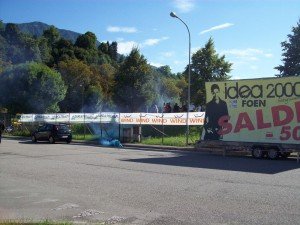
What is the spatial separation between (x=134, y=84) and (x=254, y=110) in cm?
3505

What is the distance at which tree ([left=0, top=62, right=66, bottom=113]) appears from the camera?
170ft

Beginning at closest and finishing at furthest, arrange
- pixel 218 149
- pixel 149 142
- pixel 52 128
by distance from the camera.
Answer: pixel 218 149 < pixel 149 142 < pixel 52 128

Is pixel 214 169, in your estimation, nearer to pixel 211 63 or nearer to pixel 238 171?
pixel 238 171

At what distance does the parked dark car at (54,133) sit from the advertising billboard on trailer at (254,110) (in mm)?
12022

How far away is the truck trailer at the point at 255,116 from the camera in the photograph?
62.7ft

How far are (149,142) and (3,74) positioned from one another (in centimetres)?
3268

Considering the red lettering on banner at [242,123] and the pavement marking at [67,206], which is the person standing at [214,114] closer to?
the red lettering on banner at [242,123]

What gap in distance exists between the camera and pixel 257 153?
19.8 m

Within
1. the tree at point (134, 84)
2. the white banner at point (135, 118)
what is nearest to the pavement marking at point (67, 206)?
the white banner at point (135, 118)

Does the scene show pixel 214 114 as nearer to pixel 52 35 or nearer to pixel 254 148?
pixel 254 148

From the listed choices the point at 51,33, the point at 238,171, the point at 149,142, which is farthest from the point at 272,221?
the point at 51,33

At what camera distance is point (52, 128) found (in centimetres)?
3064

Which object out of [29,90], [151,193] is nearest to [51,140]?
[151,193]

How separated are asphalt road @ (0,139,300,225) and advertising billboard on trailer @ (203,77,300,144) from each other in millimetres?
3517
